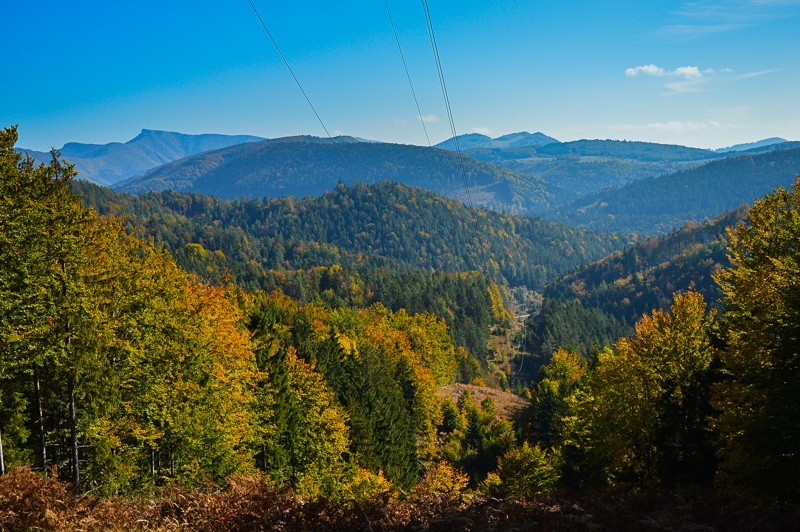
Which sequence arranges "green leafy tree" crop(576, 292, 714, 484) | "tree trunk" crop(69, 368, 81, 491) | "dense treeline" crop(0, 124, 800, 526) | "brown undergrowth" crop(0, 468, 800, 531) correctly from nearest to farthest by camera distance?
"brown undergrowth" crop(0, 468, 800, 531), "dense treeline" crop(0, 124, 800, 526), "tree trunk" crop(69, 368, 81, 491), "green leafy tree" crop(576, 292, 714, 484)

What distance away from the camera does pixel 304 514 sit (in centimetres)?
1251

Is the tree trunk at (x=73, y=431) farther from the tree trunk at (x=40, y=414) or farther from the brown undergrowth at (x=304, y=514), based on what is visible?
the brown undergrowth at (x=304, y=514)

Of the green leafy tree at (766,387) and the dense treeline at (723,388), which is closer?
the green leafy tree at (766,387)

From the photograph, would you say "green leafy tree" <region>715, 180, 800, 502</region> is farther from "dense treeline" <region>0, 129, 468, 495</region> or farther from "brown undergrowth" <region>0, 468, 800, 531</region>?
"dense treeline" <region>0, 129, 468, 495</region>

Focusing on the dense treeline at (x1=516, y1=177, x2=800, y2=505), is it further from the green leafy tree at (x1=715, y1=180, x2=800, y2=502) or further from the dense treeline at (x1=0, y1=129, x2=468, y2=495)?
the dense treeline at (x1=0, y1=129, x2=468, y2=495)

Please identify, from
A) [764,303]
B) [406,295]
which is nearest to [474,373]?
[406,295]

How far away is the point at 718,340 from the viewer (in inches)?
975

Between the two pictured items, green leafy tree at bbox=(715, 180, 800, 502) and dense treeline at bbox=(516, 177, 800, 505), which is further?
dense treeline at bbox=(516, 177, 800, 505)

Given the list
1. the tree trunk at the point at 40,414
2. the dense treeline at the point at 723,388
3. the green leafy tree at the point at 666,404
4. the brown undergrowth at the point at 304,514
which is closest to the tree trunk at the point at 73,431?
the tree trunk at the point at 40,414

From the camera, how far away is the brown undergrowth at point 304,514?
1158 cm

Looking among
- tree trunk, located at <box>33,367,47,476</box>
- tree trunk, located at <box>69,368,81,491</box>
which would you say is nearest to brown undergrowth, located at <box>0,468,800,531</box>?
tree trunk, located at <box>33,367,47,476</box>

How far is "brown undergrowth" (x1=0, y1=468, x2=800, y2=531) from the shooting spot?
11578mm

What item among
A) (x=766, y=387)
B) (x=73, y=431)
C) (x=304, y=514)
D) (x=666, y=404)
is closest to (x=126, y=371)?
(x=73, y=431)

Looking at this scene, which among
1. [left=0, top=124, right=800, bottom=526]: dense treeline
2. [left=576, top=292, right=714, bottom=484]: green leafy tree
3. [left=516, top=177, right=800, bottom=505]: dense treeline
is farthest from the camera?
[left=576, top=292, right=714, bottom=484]: green leafy tree
